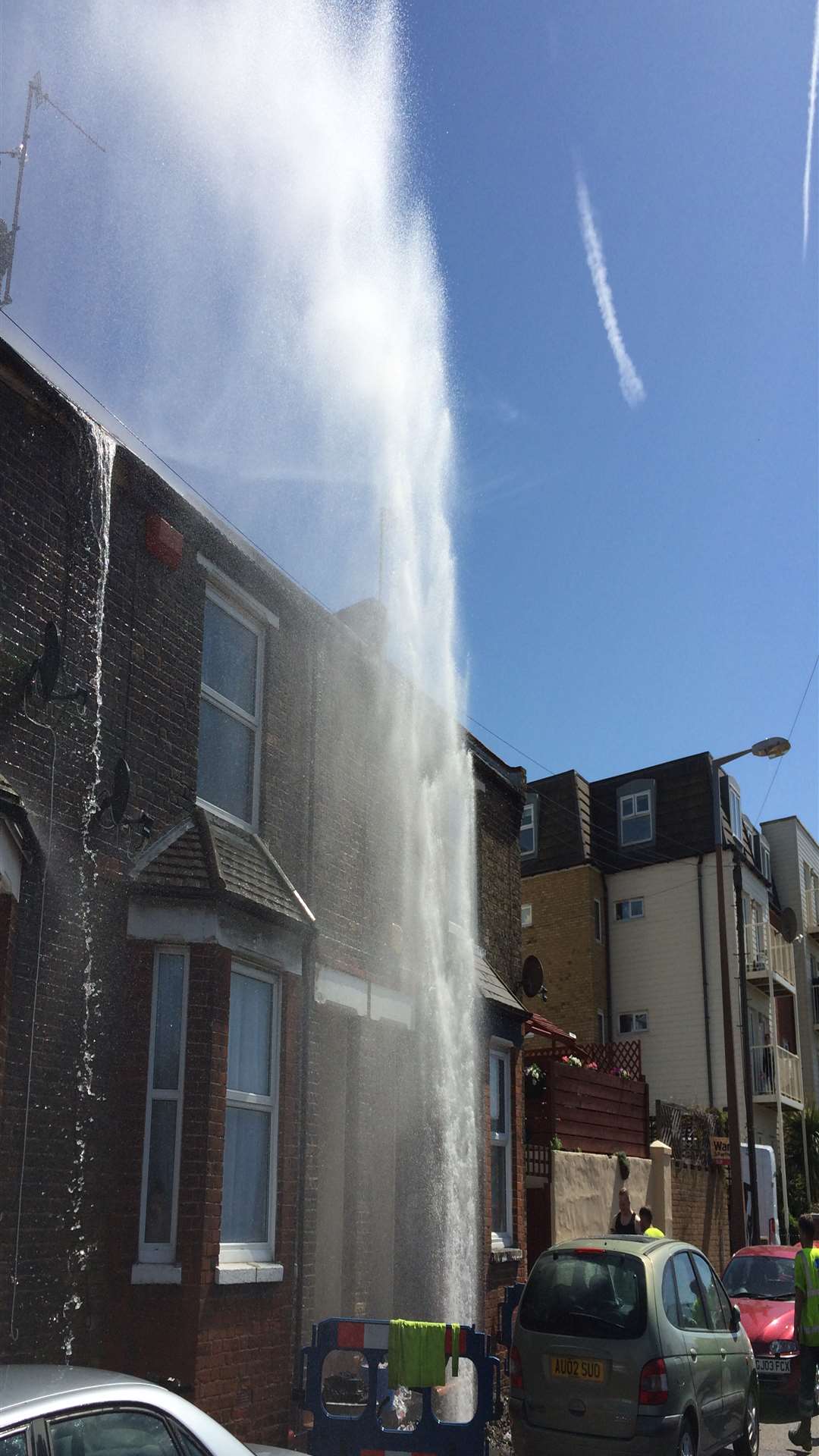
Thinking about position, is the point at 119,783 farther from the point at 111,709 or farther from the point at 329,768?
the point at 329,768

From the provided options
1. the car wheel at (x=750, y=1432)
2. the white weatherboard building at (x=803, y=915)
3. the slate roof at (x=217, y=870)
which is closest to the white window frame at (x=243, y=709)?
the slate roof at (x=217, y=870)

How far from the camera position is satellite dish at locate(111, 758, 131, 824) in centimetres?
873

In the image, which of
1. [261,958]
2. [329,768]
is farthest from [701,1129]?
[261,958]

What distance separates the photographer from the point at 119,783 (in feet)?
28.7

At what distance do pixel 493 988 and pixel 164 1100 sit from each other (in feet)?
21.0

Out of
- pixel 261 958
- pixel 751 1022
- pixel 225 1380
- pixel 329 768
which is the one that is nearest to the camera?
pixel 225 1380

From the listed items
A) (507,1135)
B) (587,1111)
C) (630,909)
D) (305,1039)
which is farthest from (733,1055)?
(630,909)

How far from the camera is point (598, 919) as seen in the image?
34312 millimetres

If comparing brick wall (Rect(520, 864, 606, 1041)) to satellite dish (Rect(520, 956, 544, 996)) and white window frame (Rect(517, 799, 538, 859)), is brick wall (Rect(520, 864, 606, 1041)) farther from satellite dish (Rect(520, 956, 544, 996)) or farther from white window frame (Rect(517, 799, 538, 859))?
satellite dish (Rect(520, 956, 544, 996))

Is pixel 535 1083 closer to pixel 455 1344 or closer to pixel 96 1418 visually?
pixel 455 1344

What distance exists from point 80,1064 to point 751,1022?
28.7m

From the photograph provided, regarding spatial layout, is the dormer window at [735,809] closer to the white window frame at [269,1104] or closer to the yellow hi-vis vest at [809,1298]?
the yellow hi-vis vest at [809,1298]

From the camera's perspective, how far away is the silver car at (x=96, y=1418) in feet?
11.3

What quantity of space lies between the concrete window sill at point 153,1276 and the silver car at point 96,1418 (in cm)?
428
